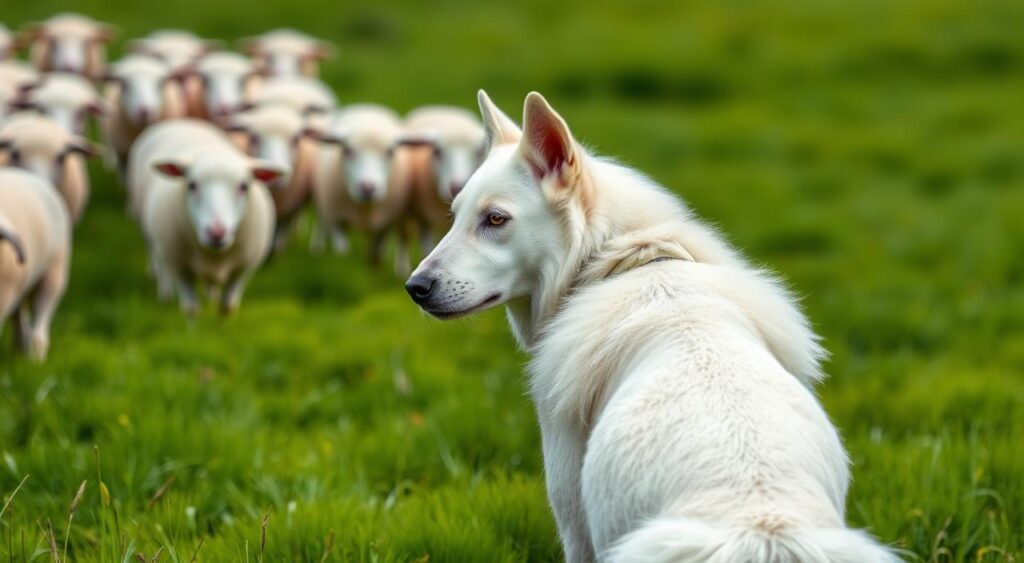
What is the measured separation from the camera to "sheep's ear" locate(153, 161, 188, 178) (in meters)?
6.81

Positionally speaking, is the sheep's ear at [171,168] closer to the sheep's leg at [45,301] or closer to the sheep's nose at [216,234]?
the sheep's nose at [216,234]

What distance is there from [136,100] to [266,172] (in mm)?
3098

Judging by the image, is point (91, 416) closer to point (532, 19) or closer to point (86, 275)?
point (86, 275)

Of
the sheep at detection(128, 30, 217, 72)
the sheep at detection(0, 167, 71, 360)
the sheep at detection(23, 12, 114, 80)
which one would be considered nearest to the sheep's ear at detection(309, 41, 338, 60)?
the sheep at detection(128, 30, 217, 72)

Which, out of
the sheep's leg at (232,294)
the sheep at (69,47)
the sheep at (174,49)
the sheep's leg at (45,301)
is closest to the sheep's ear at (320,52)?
the sheep at (174,49)

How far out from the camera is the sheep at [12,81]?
868 centimetres

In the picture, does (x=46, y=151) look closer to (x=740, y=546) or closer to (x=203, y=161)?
(x=203, y=161)

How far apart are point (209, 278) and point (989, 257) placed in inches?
195

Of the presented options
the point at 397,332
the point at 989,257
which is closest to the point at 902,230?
the point at 989,257

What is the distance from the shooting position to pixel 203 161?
6984 mm

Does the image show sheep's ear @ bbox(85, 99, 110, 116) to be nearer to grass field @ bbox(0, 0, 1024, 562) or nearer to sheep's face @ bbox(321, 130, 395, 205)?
grass field @ bbox(0, 0, 1024, 562)

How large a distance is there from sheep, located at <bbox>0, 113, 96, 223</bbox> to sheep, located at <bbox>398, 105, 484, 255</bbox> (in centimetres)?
213

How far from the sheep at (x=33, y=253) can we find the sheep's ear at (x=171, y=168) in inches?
25.1

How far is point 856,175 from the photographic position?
10.1 m
